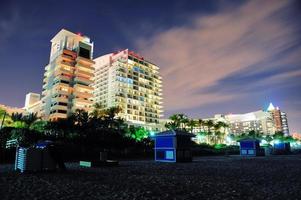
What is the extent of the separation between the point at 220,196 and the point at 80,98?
106501mm

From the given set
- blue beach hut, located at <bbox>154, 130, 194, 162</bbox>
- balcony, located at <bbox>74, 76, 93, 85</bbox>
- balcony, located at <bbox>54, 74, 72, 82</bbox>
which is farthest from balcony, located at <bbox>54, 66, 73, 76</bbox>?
blue beach hut, located at <bbox>154, 130, 194, 162</bbox>

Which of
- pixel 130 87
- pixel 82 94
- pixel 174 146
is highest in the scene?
pixel 130 87

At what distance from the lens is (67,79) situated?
10856 cm

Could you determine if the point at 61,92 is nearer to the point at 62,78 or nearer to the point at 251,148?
the point at 62,78

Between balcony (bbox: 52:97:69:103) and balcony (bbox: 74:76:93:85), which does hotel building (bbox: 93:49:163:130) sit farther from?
balcony (bbox: 52:97:69:103)

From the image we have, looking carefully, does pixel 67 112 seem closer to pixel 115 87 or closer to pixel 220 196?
pixel 115 87

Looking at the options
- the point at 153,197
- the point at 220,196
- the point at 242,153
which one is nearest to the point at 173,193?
the point at 153,197

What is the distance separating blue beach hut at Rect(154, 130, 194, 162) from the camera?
24922 mm

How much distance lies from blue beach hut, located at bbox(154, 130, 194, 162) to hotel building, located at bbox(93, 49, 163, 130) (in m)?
110

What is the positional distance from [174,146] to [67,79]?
93639 mm

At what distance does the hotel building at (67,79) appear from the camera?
10381 cm

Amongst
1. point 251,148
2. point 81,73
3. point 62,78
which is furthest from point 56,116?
point 251,148

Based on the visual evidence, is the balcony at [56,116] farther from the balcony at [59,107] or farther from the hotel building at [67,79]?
the balcony at [59,107]

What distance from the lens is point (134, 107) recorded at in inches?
5709
